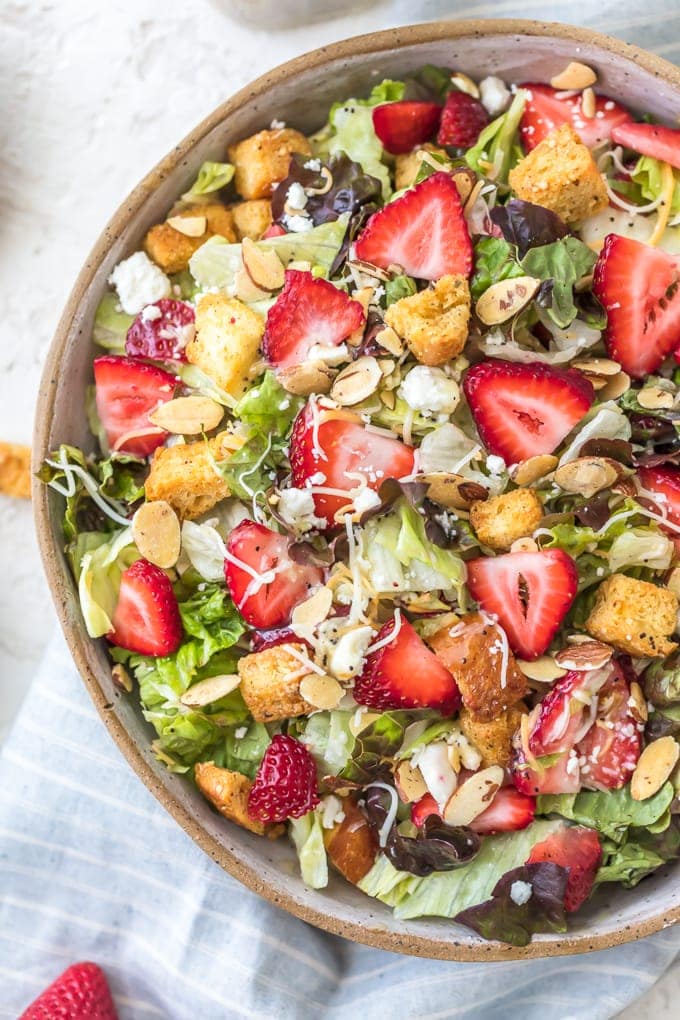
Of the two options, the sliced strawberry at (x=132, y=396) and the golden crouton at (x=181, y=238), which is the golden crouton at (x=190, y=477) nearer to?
the sliced strawberry at (x=132, y=396)

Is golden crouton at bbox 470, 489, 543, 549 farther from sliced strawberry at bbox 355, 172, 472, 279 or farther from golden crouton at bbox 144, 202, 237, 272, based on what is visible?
golden crouton at bbox 144, 202, 237, 272

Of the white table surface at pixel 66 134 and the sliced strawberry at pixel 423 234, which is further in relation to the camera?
the white table surface at pixel 66 134

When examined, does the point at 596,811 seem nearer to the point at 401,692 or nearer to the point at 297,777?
the point at 401,692

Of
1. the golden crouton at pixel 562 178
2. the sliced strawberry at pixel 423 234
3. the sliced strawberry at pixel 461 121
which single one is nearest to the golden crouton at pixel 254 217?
the sliced strawberry at pixel 423 234

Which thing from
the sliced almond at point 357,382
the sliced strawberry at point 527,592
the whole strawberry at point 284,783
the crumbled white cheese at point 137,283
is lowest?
the whole strawberry at point 284,783

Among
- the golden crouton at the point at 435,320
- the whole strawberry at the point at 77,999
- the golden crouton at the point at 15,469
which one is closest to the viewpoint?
the golden crouton at the point at 435,320

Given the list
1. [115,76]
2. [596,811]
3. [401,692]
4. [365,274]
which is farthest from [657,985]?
[115,76]
